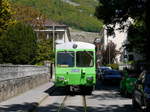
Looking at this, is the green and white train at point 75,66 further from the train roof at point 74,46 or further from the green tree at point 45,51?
the green tree at point 45,51

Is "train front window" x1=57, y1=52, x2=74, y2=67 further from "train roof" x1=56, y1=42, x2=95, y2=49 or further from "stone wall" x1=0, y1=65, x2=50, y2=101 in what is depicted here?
"stone wall" x1=0, y1=65, x2=50, y2=101

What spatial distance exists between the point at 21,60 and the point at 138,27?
1842 centimetres

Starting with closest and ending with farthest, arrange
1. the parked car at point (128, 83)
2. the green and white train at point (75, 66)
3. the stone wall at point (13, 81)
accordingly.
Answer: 1. the stone wall at point (13, 81)
2. the parked car at point (128, 83)
3. the green and white train at point (75, 66)

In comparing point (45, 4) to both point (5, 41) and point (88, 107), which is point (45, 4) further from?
point (88, 107)

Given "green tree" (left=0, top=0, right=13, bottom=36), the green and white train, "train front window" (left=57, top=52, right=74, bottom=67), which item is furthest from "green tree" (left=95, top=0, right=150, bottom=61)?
"green tree" (left=0, top=0, right=13, bottom=36)

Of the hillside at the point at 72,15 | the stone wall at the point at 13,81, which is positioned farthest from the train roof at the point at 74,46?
the hillside at the point at 72,15

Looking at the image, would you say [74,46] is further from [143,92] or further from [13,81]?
[143,92]

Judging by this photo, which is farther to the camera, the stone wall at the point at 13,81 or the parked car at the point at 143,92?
the stone wall at the point at 13,81

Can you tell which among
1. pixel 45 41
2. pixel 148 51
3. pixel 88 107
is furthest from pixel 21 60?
pixel 88 107

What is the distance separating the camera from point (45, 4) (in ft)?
450

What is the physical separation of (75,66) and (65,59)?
0.77 meters

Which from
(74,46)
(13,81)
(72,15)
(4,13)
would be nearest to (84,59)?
(74,46)

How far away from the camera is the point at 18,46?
50.9 m

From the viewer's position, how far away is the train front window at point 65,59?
24703 millimetres
